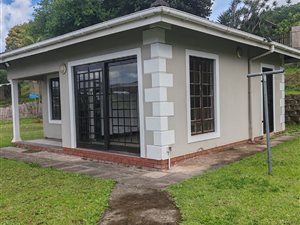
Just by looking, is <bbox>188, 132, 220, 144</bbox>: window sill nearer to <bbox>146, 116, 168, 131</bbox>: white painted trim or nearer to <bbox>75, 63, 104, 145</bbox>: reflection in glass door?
<bbox>146, 116, 168, 131</bbox>: white painted trim

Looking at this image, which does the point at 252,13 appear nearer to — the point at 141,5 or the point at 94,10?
the point at 141,5

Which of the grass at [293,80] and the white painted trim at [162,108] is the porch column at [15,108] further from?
the grass at [293,80]

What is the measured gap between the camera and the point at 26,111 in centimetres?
2466

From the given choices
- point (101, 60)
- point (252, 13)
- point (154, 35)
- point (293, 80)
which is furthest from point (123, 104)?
point (252, 13)

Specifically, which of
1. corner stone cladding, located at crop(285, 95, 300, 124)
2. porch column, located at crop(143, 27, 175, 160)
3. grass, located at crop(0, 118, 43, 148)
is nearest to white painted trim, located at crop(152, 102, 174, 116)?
porch column, located at crop(143, 27, 175, 160)

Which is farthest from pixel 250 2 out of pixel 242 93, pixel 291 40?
pixel 242 93

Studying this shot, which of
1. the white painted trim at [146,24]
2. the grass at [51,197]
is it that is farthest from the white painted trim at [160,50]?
the grass at [51,197]

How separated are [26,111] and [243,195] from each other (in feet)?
76.9

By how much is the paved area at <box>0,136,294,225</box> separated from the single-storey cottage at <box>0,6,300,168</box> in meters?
0.31

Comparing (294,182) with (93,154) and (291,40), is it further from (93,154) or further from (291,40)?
(291,40)

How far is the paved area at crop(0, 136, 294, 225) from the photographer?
3.62m

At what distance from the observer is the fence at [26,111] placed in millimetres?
24250

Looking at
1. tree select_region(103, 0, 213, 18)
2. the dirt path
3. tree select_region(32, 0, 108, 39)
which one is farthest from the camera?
tree select_region(32, 0, 108, 39)

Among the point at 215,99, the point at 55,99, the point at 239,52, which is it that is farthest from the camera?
the point at 55,99
